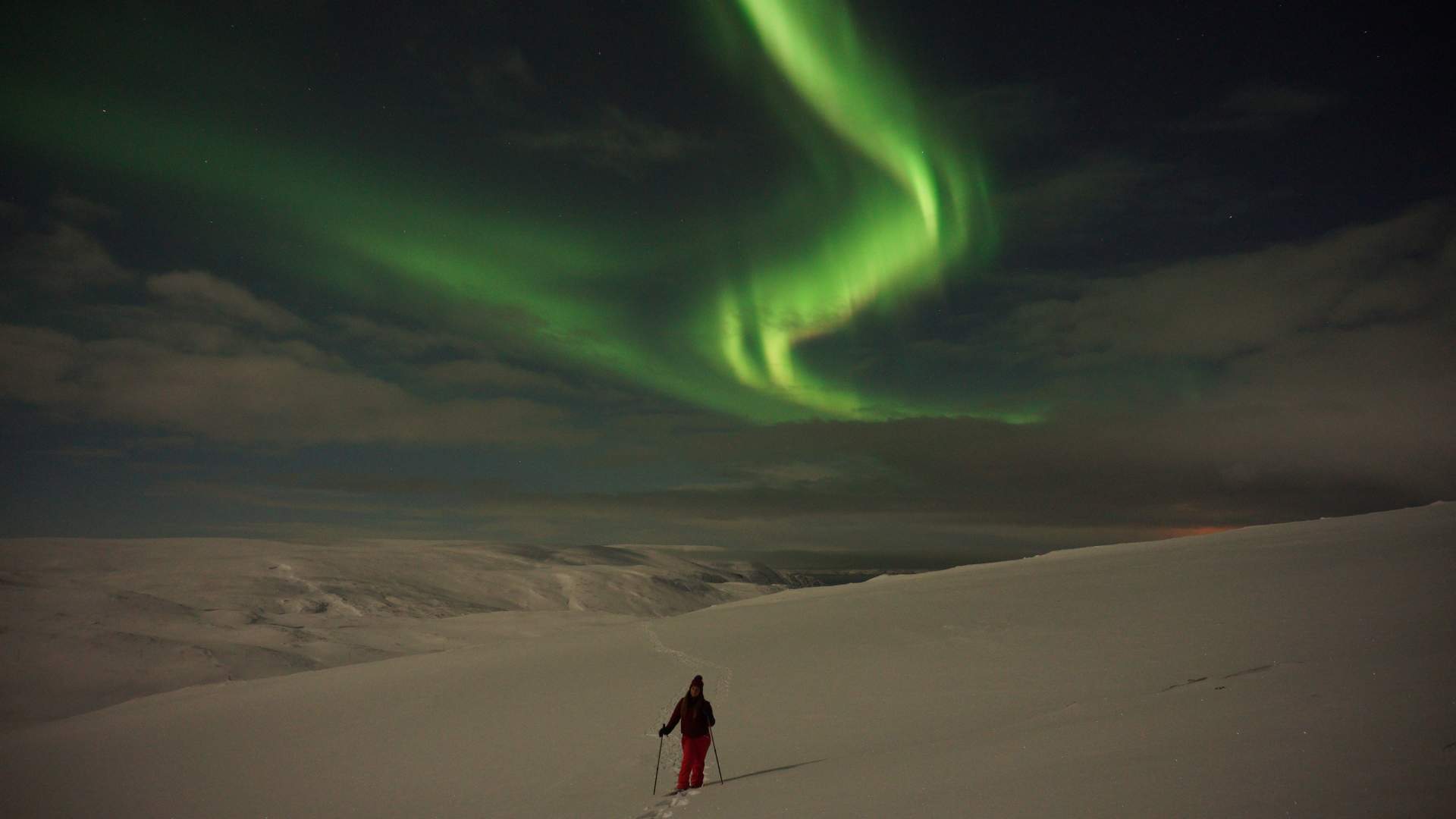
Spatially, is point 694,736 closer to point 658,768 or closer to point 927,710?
point 658,768

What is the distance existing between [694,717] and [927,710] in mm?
4260

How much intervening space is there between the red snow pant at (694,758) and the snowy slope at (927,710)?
0.50m

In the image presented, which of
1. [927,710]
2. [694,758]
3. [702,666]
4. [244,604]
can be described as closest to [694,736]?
[694,758]

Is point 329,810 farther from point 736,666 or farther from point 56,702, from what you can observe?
point 56,702

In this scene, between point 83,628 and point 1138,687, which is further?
point 83,628

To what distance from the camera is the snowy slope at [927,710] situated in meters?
6.25

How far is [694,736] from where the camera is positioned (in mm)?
10539

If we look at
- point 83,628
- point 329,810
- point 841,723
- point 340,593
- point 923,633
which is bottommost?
point 329,810

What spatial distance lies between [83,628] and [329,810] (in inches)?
1690

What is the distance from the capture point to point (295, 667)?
3816cm

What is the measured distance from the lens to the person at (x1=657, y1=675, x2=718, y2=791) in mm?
10492

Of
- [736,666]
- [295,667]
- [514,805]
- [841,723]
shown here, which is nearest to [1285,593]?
[841,723]

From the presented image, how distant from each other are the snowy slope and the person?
0.57 m

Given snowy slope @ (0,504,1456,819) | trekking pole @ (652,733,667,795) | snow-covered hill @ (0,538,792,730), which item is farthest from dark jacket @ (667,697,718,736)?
snow-covered hill @ (0,538,792,730)
